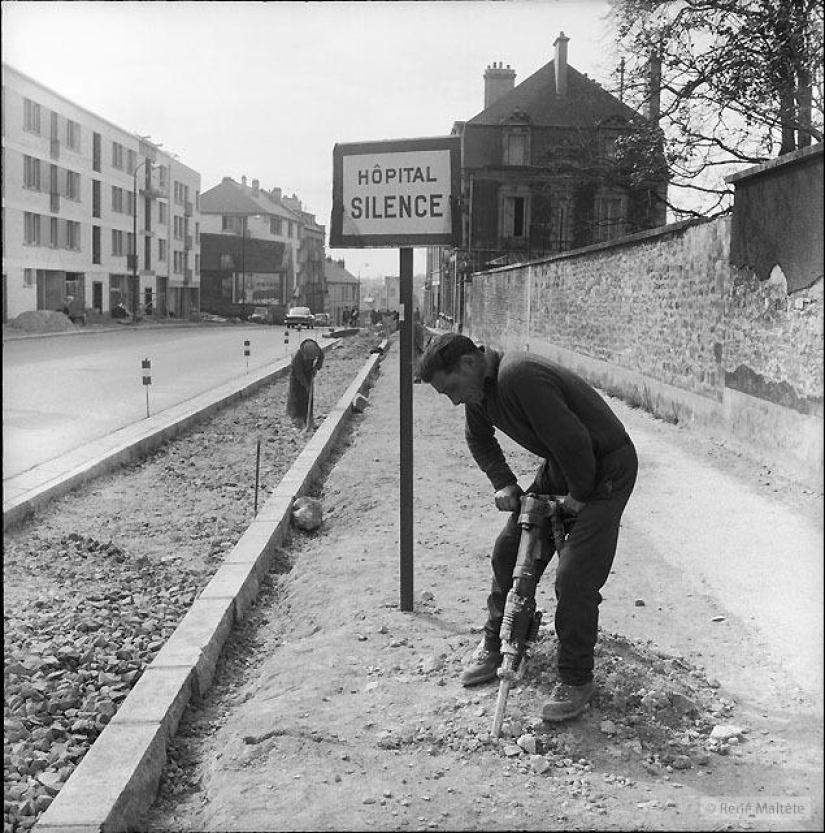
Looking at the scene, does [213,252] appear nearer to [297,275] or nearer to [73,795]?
[297,275]

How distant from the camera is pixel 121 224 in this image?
7152 millimetres

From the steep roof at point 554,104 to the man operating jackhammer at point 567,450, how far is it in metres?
0.95

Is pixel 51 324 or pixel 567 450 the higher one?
pixel 51 324

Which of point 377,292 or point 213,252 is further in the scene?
point 213,252

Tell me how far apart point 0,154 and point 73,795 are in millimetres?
1827

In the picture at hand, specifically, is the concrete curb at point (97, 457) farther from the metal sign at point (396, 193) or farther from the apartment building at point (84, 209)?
the metal sign at point (396, 193)

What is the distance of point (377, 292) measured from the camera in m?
5.62

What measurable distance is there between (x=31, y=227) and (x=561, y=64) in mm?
2198

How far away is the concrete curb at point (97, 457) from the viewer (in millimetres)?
6781

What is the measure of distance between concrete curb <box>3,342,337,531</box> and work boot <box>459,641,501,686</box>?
3311 mm

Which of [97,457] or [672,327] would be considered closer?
[97,457]

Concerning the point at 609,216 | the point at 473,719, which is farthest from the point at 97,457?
the point at 473,719

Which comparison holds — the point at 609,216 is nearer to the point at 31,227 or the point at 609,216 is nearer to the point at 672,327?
the point at 31,227

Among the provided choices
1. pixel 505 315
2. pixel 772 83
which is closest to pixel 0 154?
pixel 772 83
